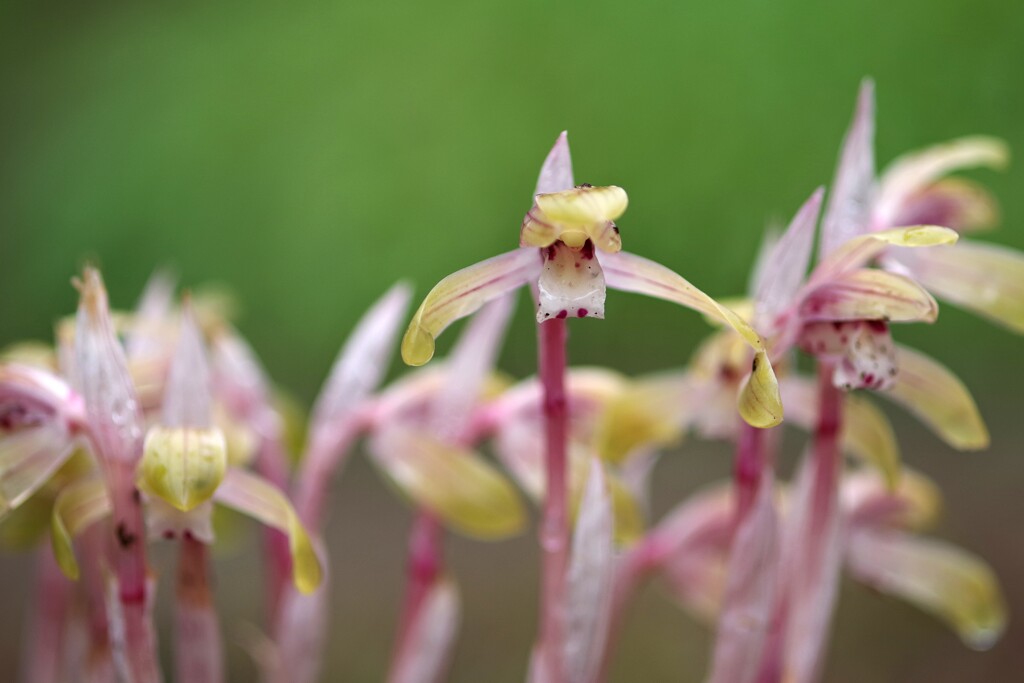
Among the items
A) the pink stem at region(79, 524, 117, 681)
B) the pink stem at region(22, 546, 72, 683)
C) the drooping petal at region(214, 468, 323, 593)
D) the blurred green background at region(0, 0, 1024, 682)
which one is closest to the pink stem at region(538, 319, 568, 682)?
the drooping petal at region(214, 468, 323, 593)

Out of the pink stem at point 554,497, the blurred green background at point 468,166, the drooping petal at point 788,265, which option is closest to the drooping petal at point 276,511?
the pink stem at point 554,497

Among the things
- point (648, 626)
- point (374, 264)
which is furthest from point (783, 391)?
point (374, 264)

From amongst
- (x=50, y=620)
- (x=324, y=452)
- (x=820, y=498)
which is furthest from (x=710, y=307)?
(x=50, y=620)

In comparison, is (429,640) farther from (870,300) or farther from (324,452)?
(870,300)

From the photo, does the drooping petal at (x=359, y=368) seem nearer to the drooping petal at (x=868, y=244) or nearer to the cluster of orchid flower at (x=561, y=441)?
the cluster of orchid flower at (x=561, y=441)

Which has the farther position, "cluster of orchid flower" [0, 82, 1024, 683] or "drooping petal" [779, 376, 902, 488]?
"drooping petal" [779, 376, 902, 488]

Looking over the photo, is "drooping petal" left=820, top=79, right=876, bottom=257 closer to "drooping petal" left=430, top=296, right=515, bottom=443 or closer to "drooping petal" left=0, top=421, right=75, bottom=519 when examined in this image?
"drooping petal" left=430, top=296, right=515, bottom=443
